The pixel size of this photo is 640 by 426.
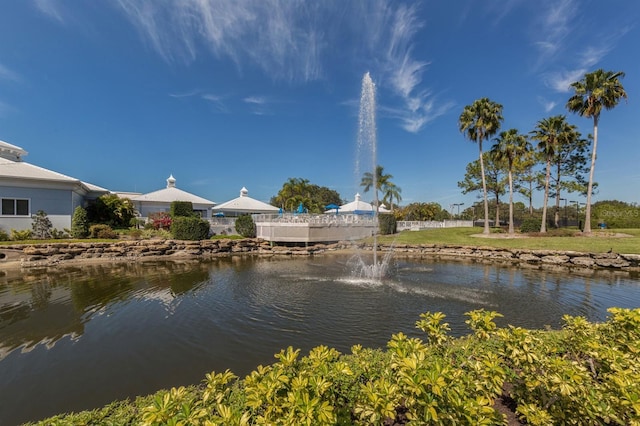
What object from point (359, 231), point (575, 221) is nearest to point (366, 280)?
point (359, 231)

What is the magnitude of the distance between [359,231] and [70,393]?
22.0 meters

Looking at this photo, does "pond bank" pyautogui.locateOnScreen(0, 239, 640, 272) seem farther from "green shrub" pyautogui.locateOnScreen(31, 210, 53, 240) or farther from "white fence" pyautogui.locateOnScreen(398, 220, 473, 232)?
"white fence" pyautogui.locateOnScreen(398, 220, 473, 232)

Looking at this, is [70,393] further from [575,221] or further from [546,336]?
[575,221]

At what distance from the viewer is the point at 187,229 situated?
19.6 m

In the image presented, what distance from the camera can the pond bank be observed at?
14164 mm

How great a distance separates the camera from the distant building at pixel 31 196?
16.3 meters

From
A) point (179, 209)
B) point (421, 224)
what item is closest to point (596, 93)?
point (421, 224)

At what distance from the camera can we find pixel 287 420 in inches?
77.9

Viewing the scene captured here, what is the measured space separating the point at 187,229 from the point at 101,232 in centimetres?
554

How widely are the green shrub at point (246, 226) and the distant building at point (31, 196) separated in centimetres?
1118

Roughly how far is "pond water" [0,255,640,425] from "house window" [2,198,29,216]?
7206mm

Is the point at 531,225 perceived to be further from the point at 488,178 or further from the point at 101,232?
the point at 101,232

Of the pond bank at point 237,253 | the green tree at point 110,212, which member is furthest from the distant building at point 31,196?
the pond bank at point 237,253

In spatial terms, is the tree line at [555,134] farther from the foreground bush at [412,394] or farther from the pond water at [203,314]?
the foreground bush at [412,394]
